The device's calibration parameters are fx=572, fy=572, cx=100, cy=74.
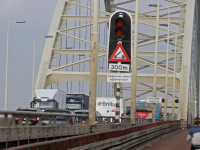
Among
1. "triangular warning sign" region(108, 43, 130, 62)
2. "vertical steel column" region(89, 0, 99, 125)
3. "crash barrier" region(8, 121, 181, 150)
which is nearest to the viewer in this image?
"crash barrier" region(8, 121, 181, 150)

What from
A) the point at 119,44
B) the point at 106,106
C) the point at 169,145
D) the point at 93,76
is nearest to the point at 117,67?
the point at 119,44

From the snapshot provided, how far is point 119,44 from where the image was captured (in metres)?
19.8

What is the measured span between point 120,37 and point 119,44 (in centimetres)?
63

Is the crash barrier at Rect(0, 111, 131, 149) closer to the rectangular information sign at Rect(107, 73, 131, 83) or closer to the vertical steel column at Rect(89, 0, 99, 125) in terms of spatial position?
the vertical steel column at Rect(89, 0, 99, 125)

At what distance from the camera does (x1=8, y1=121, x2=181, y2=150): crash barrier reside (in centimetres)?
1087

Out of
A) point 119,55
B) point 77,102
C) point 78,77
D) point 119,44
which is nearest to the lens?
point 119,44

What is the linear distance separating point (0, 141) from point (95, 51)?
4.29m

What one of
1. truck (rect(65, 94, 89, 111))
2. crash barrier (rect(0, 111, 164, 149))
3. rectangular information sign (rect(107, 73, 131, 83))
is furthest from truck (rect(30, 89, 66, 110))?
rectangular information sign (rect(107, 73, 131, 83))

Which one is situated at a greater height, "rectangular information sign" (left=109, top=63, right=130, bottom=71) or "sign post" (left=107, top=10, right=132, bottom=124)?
"sign post" (left=107, top=10, right=132, bottom=124)

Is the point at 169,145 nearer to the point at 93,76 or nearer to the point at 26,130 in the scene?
the point at 26,130

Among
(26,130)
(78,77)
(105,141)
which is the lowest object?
(105,141)

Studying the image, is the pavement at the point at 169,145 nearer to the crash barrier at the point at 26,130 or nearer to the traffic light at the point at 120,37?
the crash barrier at the point at 26,130

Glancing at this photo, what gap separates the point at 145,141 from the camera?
27344 millimetres

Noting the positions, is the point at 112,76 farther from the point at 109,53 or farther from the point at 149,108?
the point at 149,108
